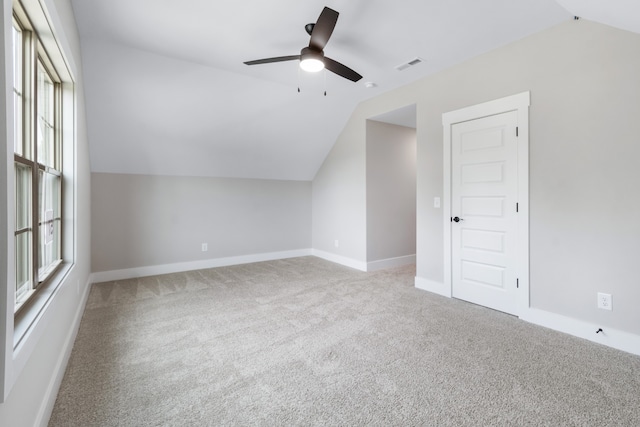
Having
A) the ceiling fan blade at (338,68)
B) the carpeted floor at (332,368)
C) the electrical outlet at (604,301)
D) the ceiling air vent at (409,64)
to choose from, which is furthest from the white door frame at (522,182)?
the ceiling fan blade at (338,68)

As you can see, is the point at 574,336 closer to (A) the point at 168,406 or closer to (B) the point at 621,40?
(B) the point at 621,40

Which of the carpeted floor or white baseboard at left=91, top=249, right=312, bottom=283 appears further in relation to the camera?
white baseboard at left=91, top=249, right=312, bottom=283

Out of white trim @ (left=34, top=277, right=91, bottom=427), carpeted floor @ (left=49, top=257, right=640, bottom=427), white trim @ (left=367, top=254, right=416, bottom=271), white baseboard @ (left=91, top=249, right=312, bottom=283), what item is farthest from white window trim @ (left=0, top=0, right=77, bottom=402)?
white trim @ (left=367, top=254, right=416, bottom=271)

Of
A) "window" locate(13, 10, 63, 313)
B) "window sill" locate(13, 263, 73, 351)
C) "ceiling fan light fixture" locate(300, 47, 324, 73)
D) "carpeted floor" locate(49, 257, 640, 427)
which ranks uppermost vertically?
"ceiling fan light fixture" locate(300, 47, 324, 73)

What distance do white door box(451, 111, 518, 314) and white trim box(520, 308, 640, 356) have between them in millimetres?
209

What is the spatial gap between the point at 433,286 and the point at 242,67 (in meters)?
3.52

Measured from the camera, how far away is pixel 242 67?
3631 millimetres

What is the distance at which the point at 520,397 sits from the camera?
1.78 meters

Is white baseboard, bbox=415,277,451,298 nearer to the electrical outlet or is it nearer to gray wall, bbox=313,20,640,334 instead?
gray wall, bbox=313,20,640,334

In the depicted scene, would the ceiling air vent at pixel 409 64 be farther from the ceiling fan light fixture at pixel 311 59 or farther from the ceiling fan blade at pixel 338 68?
the ceiling fan light fixture at pixel 311 59

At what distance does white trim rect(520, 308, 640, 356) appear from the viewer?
234 centimetres

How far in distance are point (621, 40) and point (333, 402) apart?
11.0 feet

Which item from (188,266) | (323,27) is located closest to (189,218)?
(188,266)

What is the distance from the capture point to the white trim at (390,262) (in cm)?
485
